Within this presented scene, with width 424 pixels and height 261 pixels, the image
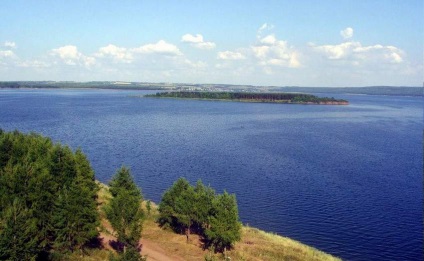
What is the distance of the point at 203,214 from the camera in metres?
Result: 47.1

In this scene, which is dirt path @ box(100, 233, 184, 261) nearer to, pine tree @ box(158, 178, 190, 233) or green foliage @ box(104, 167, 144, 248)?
green foliage @ box(104, 167, 144, 248)

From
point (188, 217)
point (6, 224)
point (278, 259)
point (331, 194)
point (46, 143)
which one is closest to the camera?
point (6, 224)

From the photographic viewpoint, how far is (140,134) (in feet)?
431

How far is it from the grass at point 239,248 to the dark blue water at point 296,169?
5.59m

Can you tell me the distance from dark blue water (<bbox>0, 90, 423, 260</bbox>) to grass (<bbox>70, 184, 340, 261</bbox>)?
5.59 meters

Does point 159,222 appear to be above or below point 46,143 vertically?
below

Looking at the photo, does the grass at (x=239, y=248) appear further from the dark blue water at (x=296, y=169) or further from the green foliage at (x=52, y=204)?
the dark blue water at (x=296, y=169)

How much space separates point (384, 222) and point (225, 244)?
2740cm

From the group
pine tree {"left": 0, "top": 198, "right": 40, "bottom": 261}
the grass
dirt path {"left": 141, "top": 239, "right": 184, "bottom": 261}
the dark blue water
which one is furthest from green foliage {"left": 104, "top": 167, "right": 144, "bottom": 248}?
the dark blue water

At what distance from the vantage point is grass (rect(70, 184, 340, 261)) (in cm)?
4231

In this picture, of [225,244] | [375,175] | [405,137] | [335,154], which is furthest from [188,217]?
[405,137]

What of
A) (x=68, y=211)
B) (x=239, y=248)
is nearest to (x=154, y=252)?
(x=239, y=248)

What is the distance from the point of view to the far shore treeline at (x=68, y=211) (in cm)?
2927

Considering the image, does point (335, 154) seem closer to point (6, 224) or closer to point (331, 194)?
point (331, 194)
